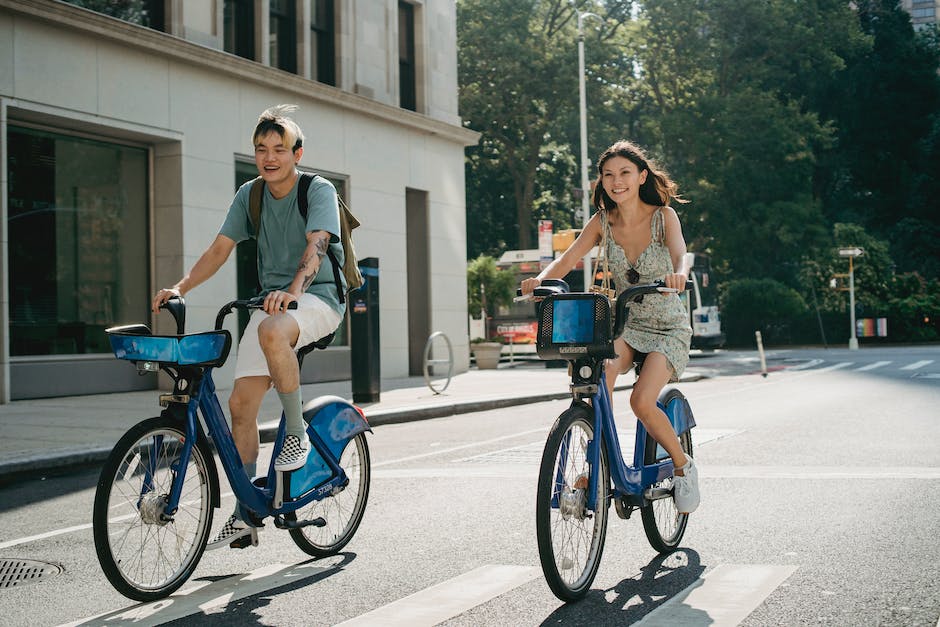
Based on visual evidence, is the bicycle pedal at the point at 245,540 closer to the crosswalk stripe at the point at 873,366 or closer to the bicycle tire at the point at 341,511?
the bicycle tire at the point at 341,511

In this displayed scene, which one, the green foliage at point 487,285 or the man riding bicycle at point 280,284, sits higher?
the green foliage at point 487,285

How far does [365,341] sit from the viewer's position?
14.1 m

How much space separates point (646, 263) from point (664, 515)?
1.23m

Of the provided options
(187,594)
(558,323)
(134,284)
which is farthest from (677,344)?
(134,284)

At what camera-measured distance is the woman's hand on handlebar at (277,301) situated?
422cm

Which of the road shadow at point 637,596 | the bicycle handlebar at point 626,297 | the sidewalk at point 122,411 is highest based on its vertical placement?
the bicycle handlebar at point 626,297

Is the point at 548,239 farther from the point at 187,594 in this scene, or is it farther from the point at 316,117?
the point at 187,594

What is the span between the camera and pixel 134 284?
53.7 feet

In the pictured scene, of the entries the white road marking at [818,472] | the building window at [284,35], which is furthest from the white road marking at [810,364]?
the white road marking at [818,472]

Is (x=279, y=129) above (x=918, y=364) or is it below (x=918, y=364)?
above

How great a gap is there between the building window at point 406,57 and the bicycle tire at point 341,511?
18080 millimetres

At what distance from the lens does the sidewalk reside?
884cm

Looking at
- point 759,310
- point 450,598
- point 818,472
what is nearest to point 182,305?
point 450,598

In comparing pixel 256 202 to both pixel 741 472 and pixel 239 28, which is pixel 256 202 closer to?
pixel 741 472
